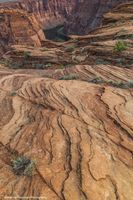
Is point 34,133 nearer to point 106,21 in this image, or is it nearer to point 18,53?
point 18,53

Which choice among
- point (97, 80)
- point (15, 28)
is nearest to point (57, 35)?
point (15, 28)

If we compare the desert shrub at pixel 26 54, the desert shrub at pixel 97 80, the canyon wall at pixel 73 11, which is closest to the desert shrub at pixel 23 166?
the desert shrub at pixel 97 80

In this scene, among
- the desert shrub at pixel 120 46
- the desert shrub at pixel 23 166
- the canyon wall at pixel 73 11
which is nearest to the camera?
the desert shrub at pixel 23 166

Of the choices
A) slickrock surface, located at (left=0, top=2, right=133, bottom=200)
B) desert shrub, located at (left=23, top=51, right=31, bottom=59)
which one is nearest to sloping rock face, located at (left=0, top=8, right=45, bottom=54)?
desert shrub, located at (left=23, top=51, right=31, bottom=59)

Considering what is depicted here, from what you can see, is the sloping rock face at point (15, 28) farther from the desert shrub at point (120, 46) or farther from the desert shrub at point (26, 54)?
the desert shrub at point (120, 46)

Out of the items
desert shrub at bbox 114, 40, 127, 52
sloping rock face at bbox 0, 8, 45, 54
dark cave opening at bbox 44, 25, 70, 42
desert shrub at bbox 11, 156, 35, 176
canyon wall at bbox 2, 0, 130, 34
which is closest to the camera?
desert shrub at bbox 11, 156, 35, 176

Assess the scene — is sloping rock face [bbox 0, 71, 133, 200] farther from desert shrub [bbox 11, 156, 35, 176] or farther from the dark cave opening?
the dark cave opening
